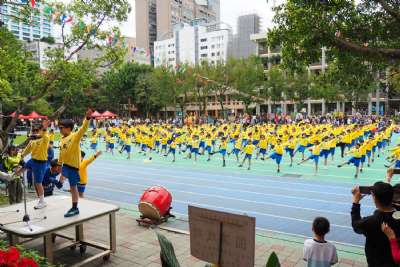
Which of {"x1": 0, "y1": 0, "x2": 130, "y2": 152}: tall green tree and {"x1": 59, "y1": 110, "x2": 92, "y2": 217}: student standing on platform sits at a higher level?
{"x1": 0, "y1": 0, "x2": 130, "y2": 152}: tall green tree

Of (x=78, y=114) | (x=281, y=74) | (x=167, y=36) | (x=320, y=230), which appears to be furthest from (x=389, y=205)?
(x=167, y=36)

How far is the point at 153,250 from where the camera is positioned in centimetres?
569

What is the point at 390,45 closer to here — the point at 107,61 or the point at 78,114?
the point at 107,61

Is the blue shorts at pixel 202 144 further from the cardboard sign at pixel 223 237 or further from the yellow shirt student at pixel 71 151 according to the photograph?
the cardboard sign at pixel 223 237

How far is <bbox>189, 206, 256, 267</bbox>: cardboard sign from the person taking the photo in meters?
2.88

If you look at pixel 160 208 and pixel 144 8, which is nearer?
pixel 160 208

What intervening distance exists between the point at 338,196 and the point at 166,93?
3633 centimetres

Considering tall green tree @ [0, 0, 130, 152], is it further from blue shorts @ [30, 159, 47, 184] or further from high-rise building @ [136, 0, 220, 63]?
high-rise building @ [136, 0, 220, 63]

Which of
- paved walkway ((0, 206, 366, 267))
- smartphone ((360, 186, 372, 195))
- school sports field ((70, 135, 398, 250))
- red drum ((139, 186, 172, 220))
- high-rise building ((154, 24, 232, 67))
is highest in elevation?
high-rise building ((154, 24, 232, 67))

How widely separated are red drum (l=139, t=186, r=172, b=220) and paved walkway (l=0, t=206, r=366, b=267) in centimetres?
31

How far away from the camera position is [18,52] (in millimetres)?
7797

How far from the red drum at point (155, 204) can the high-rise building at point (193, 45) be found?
7713 cm

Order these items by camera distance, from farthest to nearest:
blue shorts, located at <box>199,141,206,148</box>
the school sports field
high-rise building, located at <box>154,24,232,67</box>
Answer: high-rise building, located at <box>154,24,232,67</box> → blue shorts, located at <box>199,141,206,148</box> → the school sports field

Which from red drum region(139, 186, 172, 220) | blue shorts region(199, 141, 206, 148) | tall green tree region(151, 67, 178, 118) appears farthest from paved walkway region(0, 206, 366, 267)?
tall green tree region(151, 67, 178, 118)
